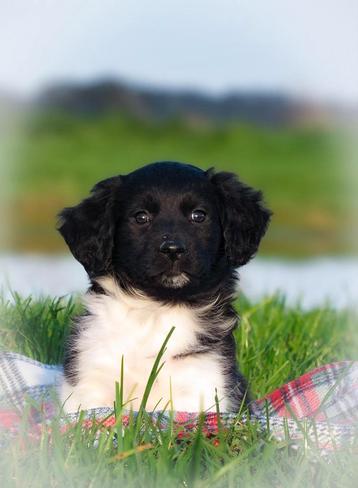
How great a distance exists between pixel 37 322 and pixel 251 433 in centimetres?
277

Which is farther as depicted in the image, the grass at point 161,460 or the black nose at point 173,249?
the black nose at point 173,249

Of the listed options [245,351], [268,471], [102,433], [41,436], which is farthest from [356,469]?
[245,351]

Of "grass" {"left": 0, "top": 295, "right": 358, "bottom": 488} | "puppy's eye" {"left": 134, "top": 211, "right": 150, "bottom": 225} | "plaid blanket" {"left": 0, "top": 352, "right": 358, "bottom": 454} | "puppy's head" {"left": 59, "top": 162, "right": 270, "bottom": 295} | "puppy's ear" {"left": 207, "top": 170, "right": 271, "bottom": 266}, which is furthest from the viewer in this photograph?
"puppy's ear" {"left": 207, "top": 170, "right": 271, "bottom": 266}

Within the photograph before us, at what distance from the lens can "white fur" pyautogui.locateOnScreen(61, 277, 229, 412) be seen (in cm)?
517

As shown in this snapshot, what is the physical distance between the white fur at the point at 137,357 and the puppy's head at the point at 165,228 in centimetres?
16

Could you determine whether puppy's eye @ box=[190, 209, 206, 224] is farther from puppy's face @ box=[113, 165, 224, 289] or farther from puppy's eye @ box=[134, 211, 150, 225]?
puppy's eye @ box=[134, 211, 150, 225]

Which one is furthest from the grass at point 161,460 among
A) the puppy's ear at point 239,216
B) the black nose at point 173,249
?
the puppy's ear at point 239,216

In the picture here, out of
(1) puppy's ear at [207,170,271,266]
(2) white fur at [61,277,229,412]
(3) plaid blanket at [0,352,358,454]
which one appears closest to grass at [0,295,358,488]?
(3) plaid blanket at [0,352,358,454]

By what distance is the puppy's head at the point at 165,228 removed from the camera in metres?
5.14

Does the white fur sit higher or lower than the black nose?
lower

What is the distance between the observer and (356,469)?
418cm

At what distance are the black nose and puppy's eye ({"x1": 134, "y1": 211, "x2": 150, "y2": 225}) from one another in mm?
330

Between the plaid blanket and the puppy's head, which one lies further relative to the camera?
the puppy's head

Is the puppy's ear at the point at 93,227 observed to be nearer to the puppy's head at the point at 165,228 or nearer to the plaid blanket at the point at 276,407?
the puppy's head at the point at 165,228
